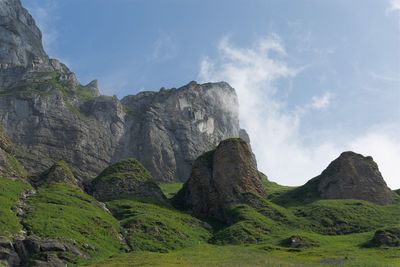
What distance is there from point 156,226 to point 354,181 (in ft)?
225

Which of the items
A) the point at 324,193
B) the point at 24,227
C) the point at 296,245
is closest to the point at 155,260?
the point at 24,227

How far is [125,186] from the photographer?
490 ft

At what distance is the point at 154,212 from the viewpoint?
125000mm

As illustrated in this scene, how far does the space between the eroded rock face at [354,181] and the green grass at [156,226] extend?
151 ft

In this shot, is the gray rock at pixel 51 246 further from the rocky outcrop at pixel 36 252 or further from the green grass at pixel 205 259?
the green grass at pixel 205 259

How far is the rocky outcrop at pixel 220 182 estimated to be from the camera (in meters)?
142

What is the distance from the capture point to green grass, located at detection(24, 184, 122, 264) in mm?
87375

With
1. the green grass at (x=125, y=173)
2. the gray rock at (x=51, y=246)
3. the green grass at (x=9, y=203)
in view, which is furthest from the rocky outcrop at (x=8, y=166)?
the gray rock at (x=51, y=246)

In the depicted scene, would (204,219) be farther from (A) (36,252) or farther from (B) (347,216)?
(A) (36,252)

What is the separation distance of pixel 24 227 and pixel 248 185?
7018cm

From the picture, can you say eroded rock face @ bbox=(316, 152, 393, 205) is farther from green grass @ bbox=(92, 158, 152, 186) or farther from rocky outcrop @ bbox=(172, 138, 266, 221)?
green grass @ bbox=(92, 158, 152, 186)

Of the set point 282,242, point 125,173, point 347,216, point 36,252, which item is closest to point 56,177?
point 125,173

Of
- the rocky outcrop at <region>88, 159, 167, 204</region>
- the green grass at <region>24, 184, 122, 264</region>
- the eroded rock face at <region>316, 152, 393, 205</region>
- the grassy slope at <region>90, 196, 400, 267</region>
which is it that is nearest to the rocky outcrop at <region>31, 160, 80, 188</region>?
the rocky outcrop at <region>88, 159, 167, 204</region>

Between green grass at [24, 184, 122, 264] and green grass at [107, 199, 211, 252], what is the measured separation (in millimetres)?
3587
